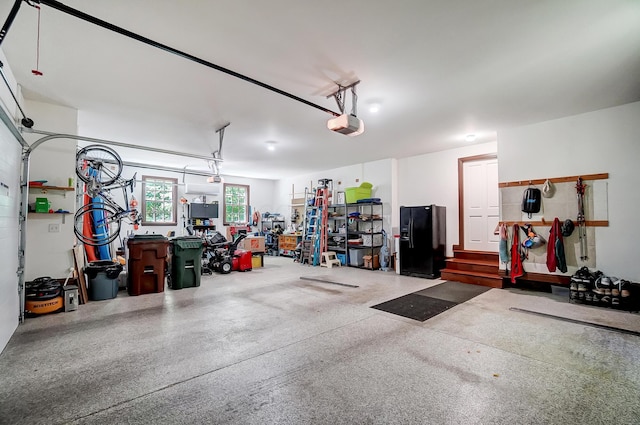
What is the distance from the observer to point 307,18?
242 cm

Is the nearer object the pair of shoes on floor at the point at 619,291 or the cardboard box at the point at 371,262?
the pair of shoes on floor at the point at 619,291

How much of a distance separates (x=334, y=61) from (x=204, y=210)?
7.58m

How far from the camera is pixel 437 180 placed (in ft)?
22.9

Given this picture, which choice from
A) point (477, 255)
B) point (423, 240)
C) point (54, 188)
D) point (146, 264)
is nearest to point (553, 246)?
point (477, 255)

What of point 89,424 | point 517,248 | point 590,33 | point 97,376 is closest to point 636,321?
point 517,248

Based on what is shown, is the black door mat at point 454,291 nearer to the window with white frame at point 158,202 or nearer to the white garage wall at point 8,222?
the white garage wall at point 8,222

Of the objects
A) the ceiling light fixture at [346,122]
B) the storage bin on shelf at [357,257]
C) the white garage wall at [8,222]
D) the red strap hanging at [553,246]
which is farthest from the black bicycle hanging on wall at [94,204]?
the red strap hanging at [553,246]

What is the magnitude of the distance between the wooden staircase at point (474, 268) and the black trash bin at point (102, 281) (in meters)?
6.38

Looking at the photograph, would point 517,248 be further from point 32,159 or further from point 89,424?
point 32,159

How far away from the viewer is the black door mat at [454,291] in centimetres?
455

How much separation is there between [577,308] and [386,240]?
4.20 meters

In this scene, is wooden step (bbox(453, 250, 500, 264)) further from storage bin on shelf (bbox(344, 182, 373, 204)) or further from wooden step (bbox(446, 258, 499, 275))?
storage bin on shelf (bbox(344, 182, 373, 204))

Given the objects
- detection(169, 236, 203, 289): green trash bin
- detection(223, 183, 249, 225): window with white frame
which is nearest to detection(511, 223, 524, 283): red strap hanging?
detection(169, 236, 203, 289): green trash bin

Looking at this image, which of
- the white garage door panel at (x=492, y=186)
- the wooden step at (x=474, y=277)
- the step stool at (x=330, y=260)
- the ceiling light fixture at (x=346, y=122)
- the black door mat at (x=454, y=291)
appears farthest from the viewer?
the step stool at (x=330, y=260)
